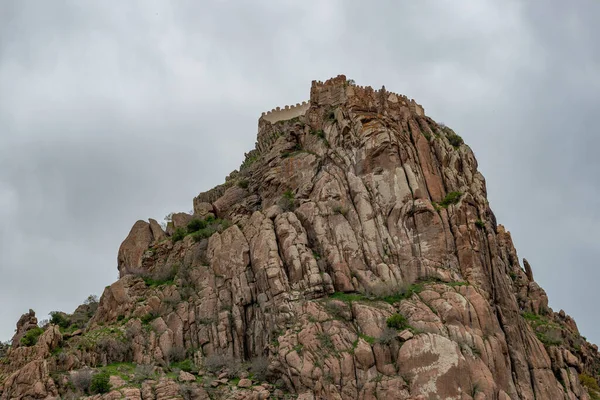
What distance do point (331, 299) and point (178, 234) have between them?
21.7 metres

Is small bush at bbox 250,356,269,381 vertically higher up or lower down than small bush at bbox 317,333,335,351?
lower down

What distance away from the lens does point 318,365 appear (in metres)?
52.7

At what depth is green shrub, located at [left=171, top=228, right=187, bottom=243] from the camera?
73188 mm

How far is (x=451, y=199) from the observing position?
216 feet

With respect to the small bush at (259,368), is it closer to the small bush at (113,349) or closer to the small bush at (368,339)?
the small bush at (368,339)

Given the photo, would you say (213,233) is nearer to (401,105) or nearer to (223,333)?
(223,333)

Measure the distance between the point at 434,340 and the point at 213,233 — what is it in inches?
1024

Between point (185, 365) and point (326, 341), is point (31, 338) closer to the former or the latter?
point (185, 365)

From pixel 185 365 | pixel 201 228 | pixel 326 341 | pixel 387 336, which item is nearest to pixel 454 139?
pixel 201 228

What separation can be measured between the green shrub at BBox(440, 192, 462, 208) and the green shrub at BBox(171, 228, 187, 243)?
26081 mm

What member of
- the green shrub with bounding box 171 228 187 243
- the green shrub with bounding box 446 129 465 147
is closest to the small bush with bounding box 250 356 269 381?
the green shrub with bounding box 171 228 187 243

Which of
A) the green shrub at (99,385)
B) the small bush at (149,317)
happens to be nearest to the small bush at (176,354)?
the small bush at (149,317)

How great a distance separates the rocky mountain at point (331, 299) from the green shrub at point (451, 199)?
213mm

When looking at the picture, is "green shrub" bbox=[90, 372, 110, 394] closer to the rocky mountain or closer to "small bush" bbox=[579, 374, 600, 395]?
the rocky mountain
